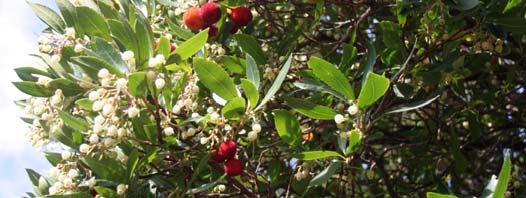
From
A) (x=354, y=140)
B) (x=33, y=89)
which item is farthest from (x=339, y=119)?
(x=33, y=89)

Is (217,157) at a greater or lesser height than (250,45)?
lesser

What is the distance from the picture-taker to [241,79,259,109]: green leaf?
2.08m

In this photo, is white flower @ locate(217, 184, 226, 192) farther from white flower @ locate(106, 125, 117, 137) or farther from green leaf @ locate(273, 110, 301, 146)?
white flower @ locate(106, 125, 117, 137)

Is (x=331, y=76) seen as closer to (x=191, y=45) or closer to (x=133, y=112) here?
(x=191, y=45)

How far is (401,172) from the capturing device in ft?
12.7

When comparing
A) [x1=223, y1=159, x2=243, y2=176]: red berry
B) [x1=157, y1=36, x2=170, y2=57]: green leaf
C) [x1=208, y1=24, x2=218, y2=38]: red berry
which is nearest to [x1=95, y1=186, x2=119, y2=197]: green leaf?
[x1=223, y1=159, x2=243, y2=176]: red berry

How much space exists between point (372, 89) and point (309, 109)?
0.24 meters

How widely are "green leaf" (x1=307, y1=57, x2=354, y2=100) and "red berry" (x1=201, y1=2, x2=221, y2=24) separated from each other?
1.58 ft

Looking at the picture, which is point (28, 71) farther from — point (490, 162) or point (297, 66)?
point (490, 162)

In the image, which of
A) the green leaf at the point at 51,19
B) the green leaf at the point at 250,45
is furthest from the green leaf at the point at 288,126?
the green leaf at the point at 51,19

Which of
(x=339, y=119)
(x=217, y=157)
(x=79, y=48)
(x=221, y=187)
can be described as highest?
(x=79, y=48)

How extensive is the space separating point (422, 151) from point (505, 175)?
1817 millimetres

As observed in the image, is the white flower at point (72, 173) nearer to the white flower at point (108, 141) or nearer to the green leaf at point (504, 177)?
the white flower at point (108, 141)

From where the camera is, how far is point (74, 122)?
2230 millimetres
